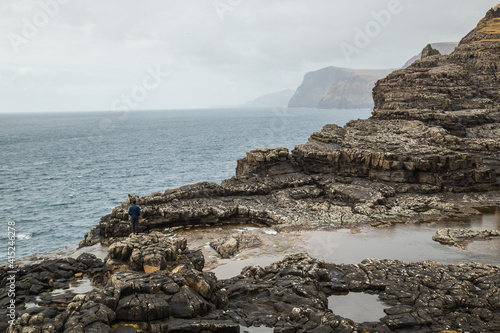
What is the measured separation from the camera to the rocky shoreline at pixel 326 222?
13.8m

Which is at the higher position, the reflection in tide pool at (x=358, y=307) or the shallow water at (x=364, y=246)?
the reflection in tide pool at (x=358, y=307)

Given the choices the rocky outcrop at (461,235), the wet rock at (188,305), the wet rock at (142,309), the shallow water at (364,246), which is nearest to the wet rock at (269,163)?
the shallow water at (364,246)

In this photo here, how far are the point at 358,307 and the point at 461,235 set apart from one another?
44.5 feet

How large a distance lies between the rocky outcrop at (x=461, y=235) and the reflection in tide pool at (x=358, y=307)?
35.8 ft

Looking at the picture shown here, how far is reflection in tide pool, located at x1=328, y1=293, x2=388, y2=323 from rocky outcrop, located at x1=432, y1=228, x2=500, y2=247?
10904mm

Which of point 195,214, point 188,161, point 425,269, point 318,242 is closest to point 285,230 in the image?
point 318,242

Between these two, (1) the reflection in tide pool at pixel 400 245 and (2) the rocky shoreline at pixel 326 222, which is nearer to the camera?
(2) the rocky shoreline at pixel 326 222

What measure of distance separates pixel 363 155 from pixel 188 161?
163 feet

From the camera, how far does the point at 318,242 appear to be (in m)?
25.9

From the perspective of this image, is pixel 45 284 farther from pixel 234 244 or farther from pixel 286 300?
pixel 286 300

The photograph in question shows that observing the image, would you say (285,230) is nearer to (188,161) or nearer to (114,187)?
(114,187)

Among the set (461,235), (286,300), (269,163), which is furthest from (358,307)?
(269,163)

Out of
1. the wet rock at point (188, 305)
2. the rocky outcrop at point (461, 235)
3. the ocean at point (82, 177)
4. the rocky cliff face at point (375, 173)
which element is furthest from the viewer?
the ocean at point (82, 177)

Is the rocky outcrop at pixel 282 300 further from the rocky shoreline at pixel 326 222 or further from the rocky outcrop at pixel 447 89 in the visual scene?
the rocky outcrop at pixel 447 89
